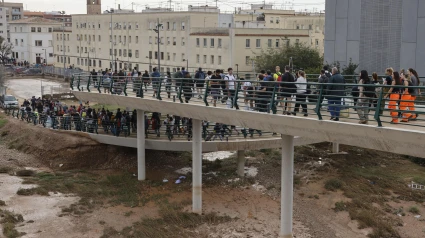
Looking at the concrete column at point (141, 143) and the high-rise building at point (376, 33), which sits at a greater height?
the high-rise building at point (376, 33)

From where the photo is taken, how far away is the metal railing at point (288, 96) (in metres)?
15.1

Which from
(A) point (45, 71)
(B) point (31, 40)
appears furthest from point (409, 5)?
(B) point (31, 40)

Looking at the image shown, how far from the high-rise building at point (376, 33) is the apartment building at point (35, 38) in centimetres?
7526

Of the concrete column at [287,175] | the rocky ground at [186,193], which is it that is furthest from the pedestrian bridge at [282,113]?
the rocky ground at [186,193]

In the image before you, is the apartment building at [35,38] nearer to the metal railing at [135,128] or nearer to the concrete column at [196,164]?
the metal railing at [135,128]

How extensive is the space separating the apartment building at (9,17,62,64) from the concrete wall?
88.7m

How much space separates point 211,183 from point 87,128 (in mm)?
8275

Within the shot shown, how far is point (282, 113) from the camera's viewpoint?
60.0ft

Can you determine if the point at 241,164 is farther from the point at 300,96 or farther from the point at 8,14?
the point at 8,14

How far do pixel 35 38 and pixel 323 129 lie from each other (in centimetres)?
9798

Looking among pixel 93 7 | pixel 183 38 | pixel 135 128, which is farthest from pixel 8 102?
pixel 93 7

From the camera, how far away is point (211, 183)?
30266mm

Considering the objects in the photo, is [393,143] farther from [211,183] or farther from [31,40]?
[31,40]

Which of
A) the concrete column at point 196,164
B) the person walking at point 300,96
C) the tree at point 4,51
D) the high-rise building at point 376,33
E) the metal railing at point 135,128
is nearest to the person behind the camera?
the person walking at point 300,96
